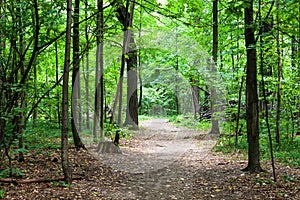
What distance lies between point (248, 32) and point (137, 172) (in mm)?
4179

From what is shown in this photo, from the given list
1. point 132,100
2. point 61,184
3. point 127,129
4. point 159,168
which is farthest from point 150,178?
point 132,100

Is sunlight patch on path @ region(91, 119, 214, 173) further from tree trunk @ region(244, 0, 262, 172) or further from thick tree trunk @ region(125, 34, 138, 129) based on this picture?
thick tree trunk @ region(125, 34, 138, 129)

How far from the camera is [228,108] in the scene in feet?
30.8

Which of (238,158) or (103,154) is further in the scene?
(103,154)

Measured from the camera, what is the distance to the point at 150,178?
254 inches

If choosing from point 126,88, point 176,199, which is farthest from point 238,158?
point 126,88

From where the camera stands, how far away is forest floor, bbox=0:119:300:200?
Answer: 497 centimetres

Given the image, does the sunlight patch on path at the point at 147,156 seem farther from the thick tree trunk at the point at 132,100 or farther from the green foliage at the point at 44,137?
the thick tree trunk at the point at 132,100

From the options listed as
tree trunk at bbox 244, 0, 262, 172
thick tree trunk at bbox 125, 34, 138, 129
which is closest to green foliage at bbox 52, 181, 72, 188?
tree trunk at bbox 244, 0, 262, 172

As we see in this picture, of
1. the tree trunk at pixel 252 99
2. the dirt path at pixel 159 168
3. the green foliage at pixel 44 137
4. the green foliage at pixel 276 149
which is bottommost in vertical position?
the dirt path at pixel 159 168

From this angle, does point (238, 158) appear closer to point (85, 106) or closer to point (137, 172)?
point (137, 172)

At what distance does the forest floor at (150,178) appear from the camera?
4973 millimetres

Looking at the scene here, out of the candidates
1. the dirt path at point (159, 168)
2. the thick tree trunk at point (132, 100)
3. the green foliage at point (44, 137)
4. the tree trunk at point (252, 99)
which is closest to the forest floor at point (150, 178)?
the dirt path at point (159, 168)

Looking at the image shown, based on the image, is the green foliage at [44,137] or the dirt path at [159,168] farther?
the green foliage at [44,137]
